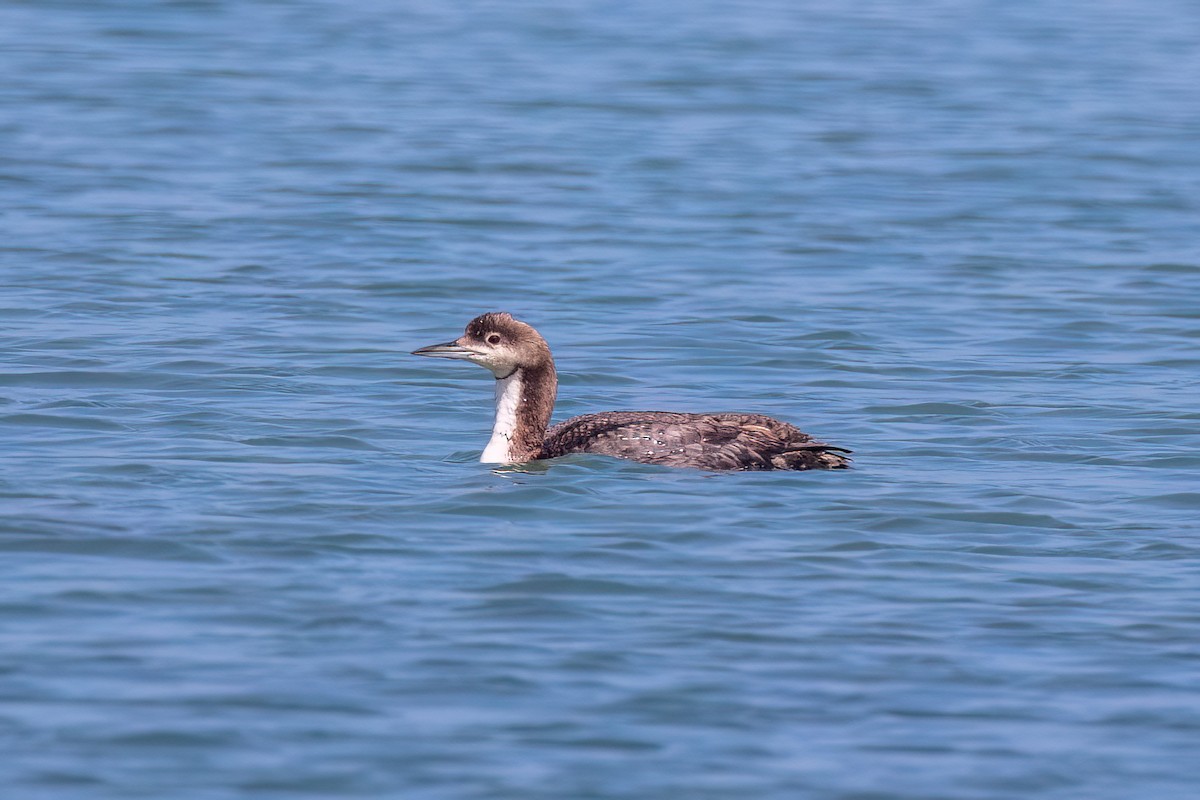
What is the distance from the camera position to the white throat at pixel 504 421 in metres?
11.6

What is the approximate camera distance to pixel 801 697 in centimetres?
782

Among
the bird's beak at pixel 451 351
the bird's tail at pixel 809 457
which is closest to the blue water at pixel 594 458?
the bird's tail at pixel 809 457

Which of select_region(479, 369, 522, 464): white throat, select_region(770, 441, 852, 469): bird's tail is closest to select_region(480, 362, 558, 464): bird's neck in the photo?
select_region(479, 369, 522, 464): white throat

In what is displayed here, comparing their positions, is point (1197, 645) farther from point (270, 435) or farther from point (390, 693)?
point (270, 435)

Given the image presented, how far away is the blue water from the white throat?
152mm

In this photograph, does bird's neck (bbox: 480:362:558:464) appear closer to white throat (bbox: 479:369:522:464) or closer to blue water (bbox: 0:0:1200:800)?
white throat (bbox: 479:369:522:464)

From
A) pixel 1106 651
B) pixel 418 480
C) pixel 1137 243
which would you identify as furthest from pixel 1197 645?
pixel 1137 243

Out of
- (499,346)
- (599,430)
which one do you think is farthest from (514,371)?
(599,430)

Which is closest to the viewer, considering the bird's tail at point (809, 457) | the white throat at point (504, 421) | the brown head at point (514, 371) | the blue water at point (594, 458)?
the blue water at point (594, 458)

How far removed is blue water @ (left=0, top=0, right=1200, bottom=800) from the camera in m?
7.45

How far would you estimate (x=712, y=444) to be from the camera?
11.2 m

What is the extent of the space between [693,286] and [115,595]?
30.4 ft

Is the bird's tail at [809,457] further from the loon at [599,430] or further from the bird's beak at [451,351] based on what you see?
the bird's beak at [451,351]

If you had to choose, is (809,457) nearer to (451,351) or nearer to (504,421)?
(504,421)
